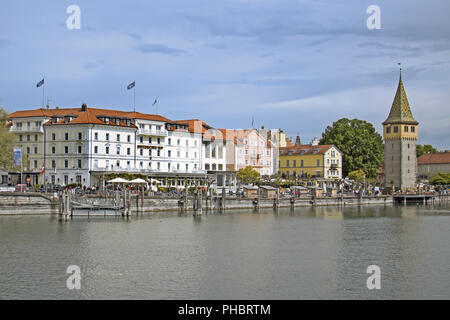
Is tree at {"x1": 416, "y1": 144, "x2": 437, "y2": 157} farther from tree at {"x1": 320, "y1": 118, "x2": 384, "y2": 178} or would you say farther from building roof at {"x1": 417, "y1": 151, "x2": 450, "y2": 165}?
tree at {"x1": 320, "y1": 118, "x2": 384, "y2": 178}

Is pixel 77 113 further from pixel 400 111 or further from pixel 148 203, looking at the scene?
pixel 400 111

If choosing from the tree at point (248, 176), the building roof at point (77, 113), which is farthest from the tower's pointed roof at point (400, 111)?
the building roof at point (77, 113)

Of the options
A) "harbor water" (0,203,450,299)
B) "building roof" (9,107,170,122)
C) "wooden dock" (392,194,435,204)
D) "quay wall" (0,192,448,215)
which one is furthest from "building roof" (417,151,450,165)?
"harbor water" (0,203,450,299)

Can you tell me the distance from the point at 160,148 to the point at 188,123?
8608mm

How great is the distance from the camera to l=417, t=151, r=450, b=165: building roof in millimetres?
163700

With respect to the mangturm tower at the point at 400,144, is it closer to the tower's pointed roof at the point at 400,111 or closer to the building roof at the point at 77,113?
the tower's pointed roof at the point at 400,111

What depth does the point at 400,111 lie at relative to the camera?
426 feet

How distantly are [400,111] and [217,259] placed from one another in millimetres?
104638

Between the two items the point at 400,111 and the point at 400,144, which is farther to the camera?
the point at 400,111

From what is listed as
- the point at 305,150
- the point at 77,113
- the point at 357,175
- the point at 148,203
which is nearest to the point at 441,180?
the point at 357,175

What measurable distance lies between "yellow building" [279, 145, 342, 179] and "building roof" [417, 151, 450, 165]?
61.2 meters

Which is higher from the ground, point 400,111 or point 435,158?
point 400,111

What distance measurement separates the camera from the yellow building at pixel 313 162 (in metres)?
113
